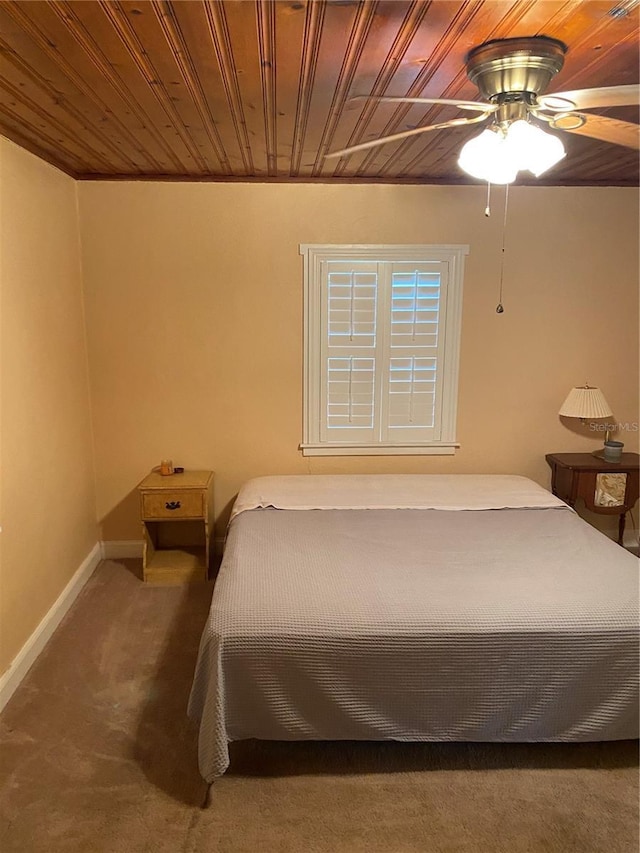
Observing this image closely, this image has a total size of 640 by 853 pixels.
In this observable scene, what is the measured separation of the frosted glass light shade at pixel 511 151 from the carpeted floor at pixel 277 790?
2.09 meters

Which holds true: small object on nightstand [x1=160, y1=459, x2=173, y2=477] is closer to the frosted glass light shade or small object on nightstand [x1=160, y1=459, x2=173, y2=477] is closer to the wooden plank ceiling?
the wooden plank ceiling

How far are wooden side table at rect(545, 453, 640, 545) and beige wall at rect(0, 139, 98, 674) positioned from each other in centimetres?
302

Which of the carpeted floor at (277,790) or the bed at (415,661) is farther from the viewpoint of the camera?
the bed at (415,661)

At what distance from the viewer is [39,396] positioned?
2.80 metres

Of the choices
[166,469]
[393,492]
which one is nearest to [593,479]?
[393,492]

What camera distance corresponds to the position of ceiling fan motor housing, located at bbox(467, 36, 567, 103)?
1625 mm

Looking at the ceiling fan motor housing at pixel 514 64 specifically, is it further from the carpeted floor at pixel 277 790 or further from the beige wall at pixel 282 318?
the carpeted floor at pixel 277 790

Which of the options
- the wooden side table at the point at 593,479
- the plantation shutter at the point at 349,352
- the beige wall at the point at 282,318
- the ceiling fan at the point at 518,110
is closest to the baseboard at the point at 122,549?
the beige wall at the point at 282,318

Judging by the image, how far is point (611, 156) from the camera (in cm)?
286

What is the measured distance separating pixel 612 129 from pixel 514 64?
38 cm

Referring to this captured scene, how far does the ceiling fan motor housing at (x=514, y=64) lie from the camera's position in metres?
1.62

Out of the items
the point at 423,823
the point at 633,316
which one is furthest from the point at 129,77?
the point at 633,316

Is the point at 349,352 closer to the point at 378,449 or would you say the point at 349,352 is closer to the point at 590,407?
the point at 378,449

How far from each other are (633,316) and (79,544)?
12.5ft
